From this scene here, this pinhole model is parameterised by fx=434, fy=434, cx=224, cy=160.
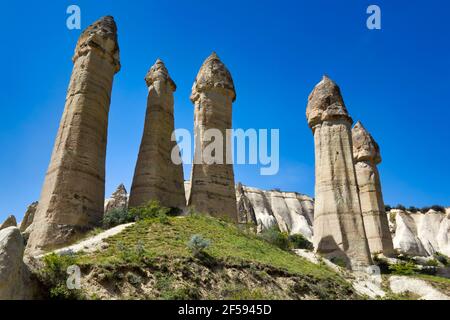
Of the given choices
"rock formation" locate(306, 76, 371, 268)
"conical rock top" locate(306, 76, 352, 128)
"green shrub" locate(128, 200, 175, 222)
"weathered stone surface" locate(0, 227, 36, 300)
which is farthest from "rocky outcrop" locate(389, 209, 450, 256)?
"weathered stone surface" locate(0, 227, 36, 300)

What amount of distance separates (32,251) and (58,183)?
105 inches

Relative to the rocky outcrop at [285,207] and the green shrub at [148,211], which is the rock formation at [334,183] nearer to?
the green shrub at [148,211]

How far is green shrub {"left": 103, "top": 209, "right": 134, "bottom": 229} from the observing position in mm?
17953

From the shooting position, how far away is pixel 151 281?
11266mm

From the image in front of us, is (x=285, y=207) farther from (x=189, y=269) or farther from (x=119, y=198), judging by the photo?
(x=189, y=269)

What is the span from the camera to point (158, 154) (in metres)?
21.1

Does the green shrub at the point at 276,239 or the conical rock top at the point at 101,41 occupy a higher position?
the conical rock top at the point at 101,41

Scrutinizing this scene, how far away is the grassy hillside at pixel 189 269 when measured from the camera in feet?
35.6

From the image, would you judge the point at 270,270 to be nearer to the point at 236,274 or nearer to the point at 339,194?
the point at 236,274

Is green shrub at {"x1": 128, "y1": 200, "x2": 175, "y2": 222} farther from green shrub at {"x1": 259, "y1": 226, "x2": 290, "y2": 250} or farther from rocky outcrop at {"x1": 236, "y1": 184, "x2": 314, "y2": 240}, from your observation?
rocky outcrop at {"x1": 236, "y1": 184, "x2": 314, "y2": 240}

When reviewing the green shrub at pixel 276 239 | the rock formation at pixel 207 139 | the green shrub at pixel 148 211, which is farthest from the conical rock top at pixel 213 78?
the green shrub at pixel 276 239

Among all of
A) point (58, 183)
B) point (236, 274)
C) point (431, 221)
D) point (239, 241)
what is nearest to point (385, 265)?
point (239, 241)

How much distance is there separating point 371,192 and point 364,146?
343 cm
